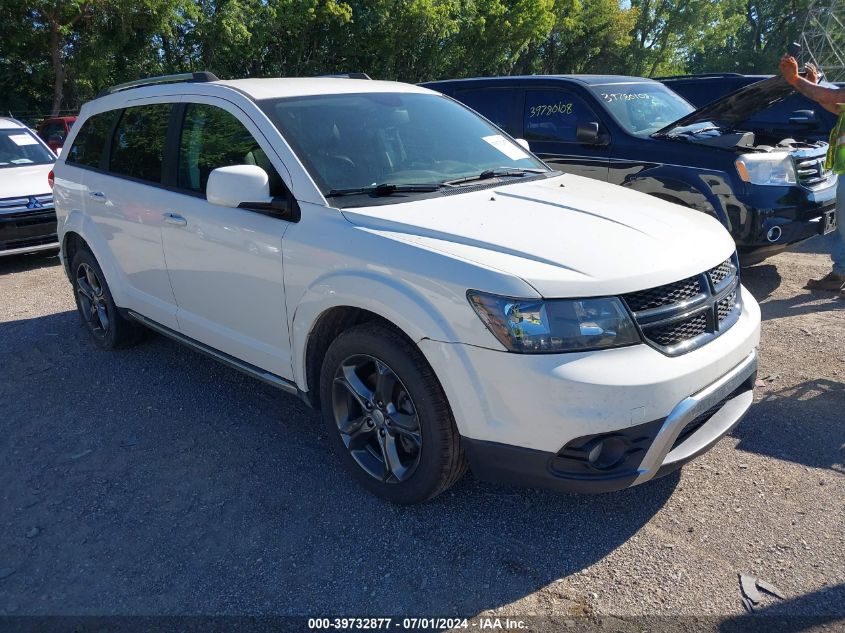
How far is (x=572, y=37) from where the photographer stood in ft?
104

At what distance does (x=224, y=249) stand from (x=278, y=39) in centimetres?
2043

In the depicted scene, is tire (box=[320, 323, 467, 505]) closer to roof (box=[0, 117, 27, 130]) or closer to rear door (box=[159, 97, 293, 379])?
rear door (box=[159, 97, 293, 379])

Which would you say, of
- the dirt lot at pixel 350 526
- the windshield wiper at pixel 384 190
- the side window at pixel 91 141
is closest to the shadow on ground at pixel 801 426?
the dirt lot at pixel 350 526

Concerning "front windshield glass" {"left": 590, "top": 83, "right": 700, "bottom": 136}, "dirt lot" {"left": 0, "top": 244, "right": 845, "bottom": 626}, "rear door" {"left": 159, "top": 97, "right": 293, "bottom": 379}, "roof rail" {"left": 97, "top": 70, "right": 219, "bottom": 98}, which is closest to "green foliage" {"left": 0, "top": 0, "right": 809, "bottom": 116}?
"roof rail" {"left": 97, "top": 70, "right": 219, "bottom": 98}

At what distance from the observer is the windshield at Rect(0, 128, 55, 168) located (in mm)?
8664

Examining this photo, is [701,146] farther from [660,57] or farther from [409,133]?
[660,57]

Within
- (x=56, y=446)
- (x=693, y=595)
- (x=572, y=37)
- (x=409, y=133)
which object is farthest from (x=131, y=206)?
(x=572, y=37)

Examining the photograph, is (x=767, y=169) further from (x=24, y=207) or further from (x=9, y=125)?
(x=9, y=125)

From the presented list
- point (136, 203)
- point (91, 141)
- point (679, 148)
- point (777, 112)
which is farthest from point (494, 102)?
point (136, 203)

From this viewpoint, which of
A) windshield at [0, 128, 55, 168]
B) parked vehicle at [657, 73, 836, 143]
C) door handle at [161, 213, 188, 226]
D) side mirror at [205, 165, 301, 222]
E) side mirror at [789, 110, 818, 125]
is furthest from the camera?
windshield at [0, 128, 55, 168]

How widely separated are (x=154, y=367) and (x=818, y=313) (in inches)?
197

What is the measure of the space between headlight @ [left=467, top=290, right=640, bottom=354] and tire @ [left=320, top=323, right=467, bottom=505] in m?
0.39

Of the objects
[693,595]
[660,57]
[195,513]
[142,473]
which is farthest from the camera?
[660,57]

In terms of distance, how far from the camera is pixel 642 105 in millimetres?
6762
